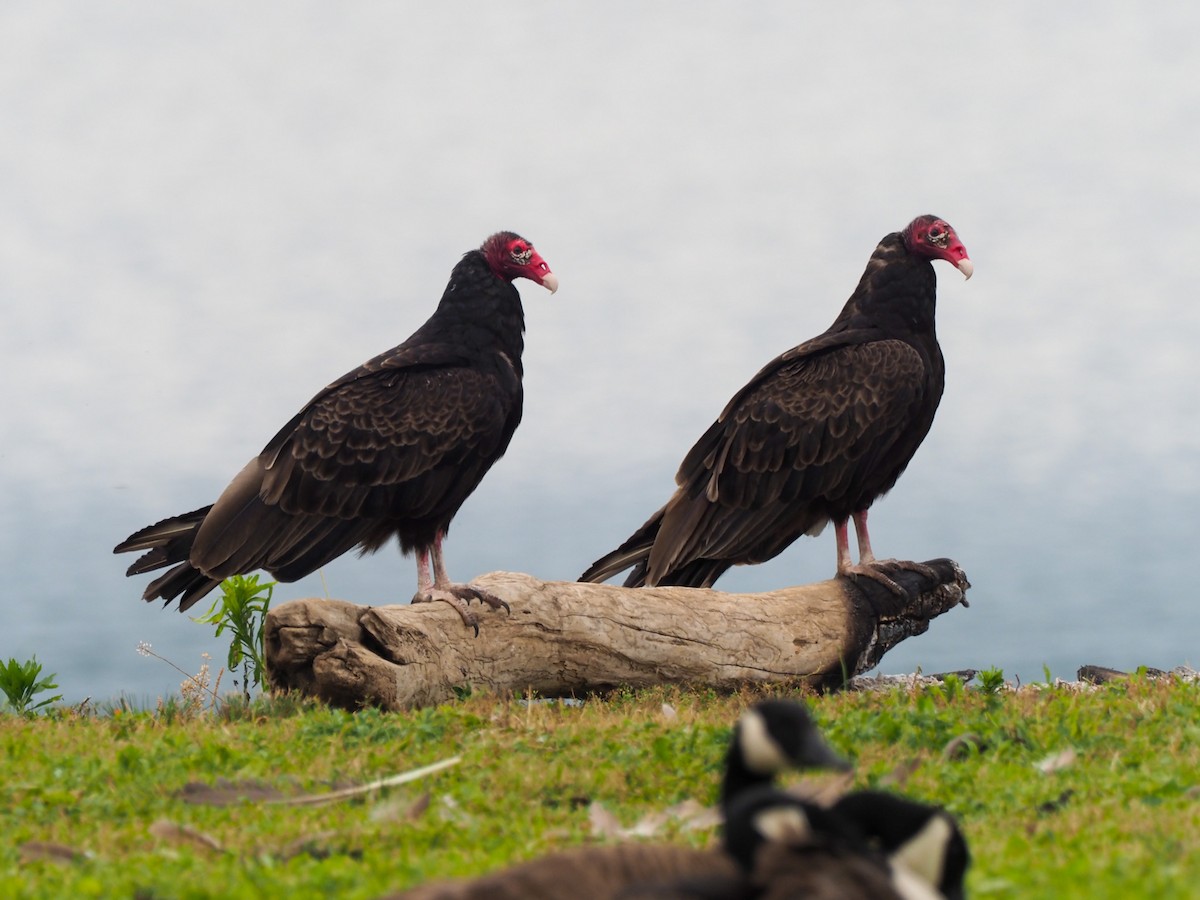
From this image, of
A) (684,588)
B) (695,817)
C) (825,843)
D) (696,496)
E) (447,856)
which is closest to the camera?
(825,843)

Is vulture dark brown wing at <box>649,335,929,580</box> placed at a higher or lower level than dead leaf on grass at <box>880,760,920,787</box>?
higher

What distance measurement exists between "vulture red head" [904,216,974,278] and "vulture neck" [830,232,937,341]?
0.26 feet

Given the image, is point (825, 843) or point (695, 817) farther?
point (695, 817)

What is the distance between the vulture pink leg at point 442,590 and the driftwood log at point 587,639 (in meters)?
0.07

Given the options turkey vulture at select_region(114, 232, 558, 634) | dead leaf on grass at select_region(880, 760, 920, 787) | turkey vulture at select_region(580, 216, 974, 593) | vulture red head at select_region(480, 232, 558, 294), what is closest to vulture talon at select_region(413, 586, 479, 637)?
turkey vulture at select_region(114, 232, 558, 634)

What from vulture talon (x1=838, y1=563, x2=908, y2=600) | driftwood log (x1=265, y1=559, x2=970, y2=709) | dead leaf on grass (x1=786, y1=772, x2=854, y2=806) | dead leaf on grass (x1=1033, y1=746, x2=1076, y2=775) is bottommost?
dead leaf on grass (x1=1033, y1=746, x2=1076, y2=775)

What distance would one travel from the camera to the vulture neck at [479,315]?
10266 mm

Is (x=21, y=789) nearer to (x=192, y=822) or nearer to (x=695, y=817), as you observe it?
(x=192, y=822)

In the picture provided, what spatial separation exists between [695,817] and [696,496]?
5.60 meters

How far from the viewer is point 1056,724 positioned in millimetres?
6766

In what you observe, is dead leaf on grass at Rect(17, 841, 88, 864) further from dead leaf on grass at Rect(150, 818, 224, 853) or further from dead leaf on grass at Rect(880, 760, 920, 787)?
dead leaf on grass at Rect(880, 760, 920, 787)

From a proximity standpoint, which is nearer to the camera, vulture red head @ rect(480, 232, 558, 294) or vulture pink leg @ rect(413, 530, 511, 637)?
vulture pink leg @ rect(413, 530, 511, 637)

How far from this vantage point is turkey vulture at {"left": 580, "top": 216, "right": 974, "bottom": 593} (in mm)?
10234

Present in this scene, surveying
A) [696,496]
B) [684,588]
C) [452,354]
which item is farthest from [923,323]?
[452,354]
